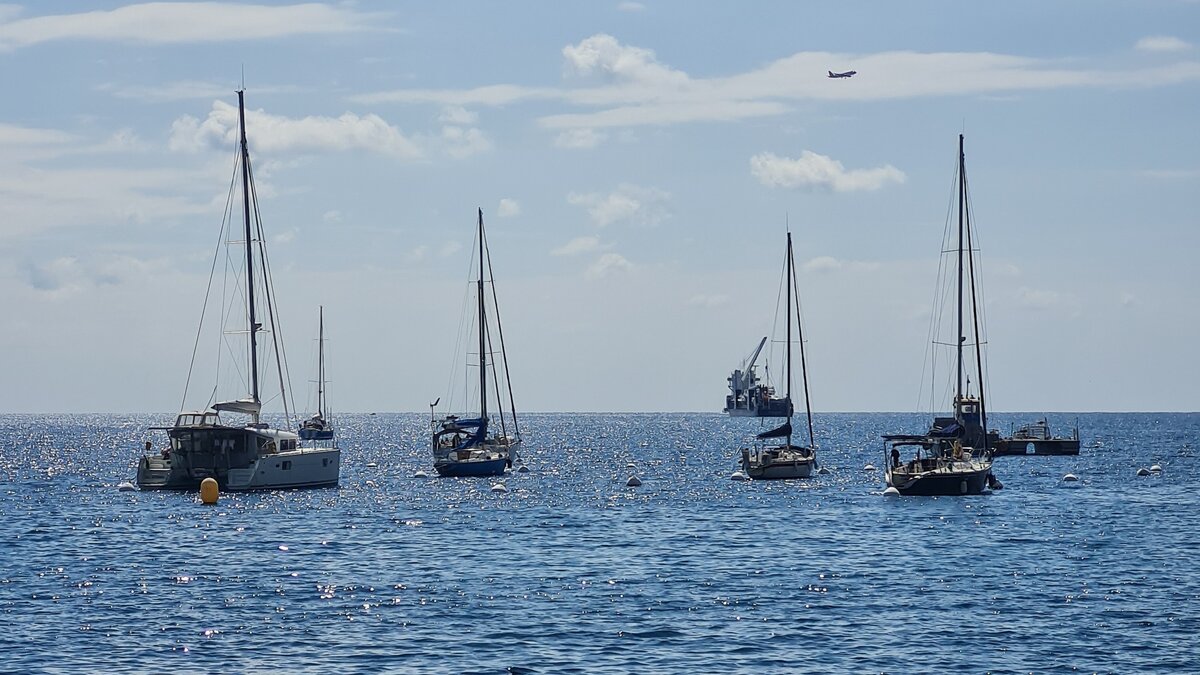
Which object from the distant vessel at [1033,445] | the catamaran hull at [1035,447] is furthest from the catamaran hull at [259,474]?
the distant vessel at [1033,445]

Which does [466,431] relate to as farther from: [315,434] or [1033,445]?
[315,434]

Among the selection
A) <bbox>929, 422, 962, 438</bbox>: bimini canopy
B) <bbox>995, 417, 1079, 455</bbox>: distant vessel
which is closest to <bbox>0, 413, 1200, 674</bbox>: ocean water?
<bbox>929, 422, 962, 438</bbox>: bimini canopy

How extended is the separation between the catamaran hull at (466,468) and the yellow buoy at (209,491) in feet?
90.8

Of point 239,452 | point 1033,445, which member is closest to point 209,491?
point 239,452

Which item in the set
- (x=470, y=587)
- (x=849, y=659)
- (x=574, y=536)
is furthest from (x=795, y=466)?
(x=849, y=659)

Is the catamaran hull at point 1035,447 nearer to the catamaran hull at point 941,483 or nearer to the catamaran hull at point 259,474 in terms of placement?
the catamaran hull at point 941,483

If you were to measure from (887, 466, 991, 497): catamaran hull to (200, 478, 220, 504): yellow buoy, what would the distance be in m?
35.7

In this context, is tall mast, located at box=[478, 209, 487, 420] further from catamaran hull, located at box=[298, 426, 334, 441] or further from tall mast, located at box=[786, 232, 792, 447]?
catamaran hull, located at box=[298, 426, 334, 441]

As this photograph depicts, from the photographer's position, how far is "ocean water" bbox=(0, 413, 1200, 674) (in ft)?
122

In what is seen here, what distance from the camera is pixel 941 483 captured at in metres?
81.2

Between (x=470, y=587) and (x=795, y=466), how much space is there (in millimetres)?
54014

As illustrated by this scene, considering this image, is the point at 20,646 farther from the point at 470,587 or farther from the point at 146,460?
the point at 146,460

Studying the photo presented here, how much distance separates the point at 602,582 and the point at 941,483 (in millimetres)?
36293

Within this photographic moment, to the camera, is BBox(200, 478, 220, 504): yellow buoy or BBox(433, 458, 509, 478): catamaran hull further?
BBox(433, 458, 509, 478): catamaran hull
